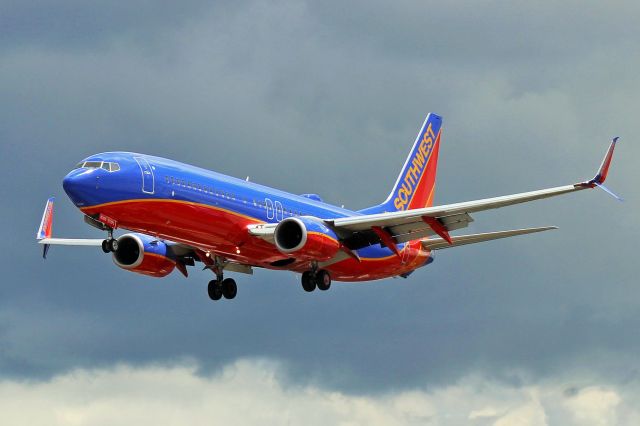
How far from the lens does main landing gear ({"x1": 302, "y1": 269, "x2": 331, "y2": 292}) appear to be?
77812 millimetres

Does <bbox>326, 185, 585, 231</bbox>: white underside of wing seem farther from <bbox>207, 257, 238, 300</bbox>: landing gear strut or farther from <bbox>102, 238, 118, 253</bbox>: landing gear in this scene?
<bbox>102, 238, 118, 253</bbox>: landing gear

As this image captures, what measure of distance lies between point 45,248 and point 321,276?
18.7m

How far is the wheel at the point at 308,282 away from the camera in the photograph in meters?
77.9

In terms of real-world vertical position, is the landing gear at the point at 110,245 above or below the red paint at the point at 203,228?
below

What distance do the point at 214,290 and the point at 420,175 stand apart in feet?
60.9

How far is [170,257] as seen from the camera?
80812 millimetres

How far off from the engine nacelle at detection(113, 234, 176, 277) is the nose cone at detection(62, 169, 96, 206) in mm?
11501

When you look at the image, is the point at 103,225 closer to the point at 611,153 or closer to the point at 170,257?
the point at 170,257

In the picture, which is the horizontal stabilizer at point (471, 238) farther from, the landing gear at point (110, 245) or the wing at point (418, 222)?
the landing gear at point (110, 245)

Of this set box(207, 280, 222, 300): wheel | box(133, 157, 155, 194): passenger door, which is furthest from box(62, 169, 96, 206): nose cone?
box(207, 280, 222, 300): wheel

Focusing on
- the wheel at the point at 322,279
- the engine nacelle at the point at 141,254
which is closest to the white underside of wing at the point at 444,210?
the wheel at the point at 322,279

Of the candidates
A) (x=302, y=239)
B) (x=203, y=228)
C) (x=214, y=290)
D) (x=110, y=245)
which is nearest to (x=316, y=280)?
(x=302, y=239)

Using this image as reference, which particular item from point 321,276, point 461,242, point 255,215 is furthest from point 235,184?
point 461,242

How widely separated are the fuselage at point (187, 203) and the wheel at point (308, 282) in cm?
61
